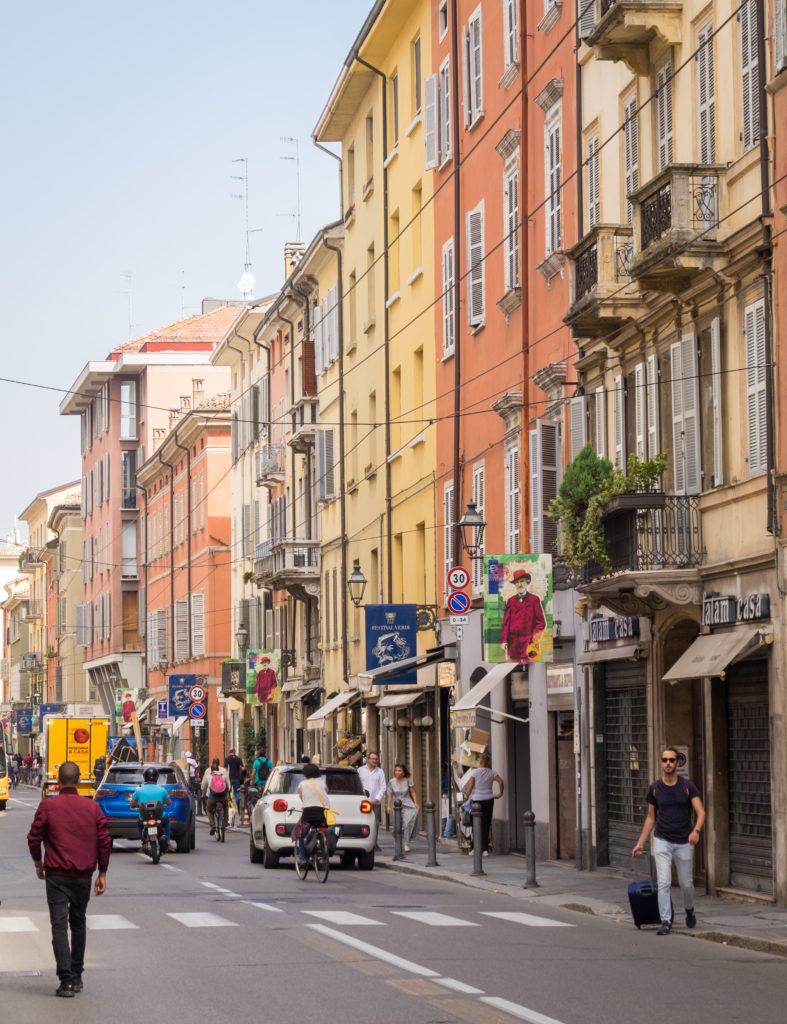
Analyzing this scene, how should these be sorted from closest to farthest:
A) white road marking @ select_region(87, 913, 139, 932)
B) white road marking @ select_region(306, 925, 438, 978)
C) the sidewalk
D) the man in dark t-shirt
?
1. white road marking @ select_region(306, 925, 438, 978)
2. the sidewalk
3. the man in dark t-shirt
4. white road marking @ select_region(87, 913, 139, 932)

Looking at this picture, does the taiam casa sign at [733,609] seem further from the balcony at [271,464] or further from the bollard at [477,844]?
the balcony at [271,464]

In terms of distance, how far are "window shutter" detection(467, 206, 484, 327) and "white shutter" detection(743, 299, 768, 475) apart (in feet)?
45.0

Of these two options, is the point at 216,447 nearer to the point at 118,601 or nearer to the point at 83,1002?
the point at 118,601

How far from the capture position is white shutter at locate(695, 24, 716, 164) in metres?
22.8

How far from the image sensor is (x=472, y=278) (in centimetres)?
3584

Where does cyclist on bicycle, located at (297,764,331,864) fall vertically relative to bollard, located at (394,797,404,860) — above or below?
above

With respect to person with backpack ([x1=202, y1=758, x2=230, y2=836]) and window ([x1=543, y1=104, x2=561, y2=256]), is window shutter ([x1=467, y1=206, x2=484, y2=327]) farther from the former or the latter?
person with backpack ([x1=202, y1=758, x2=230, y2=836])

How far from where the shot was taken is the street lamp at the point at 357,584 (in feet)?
139

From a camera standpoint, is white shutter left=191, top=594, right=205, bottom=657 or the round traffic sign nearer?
the round traffic sign

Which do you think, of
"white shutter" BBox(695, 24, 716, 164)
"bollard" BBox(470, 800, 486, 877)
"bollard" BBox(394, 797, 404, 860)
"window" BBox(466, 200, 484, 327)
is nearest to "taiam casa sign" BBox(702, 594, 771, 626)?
"white shutter" BBox(695, 24, 716, 164)

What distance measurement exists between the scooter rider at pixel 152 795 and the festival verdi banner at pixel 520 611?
9060mm

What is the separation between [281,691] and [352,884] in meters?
29.6

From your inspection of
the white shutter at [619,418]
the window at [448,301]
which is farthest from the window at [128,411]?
the white shutter at [619,418]

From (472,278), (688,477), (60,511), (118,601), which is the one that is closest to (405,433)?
(472,278)
